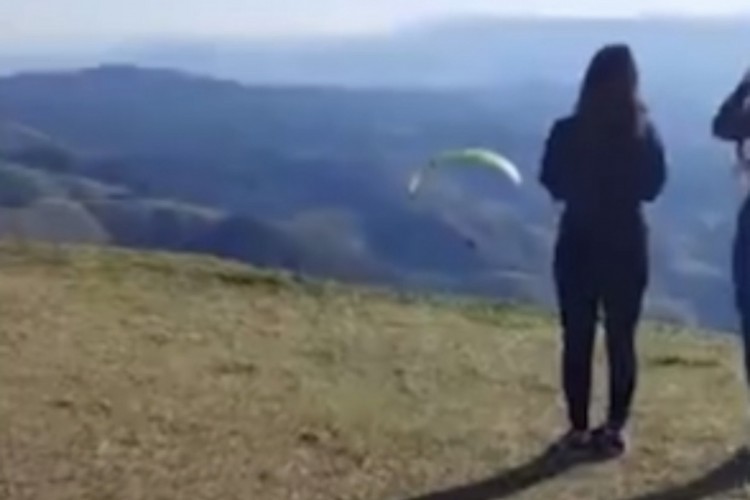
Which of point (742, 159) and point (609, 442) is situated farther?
point (609, 442)

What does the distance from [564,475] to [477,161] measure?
2.72 metres

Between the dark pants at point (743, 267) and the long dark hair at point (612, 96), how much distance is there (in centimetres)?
64

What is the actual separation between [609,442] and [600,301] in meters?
0.72

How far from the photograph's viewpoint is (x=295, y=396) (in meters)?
12.5

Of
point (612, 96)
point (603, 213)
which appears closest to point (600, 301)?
point (603, 213)

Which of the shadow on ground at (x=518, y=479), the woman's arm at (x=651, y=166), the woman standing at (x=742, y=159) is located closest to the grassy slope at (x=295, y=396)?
the shadow on ground at (x=518, y=479)

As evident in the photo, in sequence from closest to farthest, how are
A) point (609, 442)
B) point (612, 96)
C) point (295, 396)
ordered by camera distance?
point (612, 96), point (609, 442), point (295, 396)

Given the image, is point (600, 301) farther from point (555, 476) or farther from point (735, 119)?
point (735, 119)

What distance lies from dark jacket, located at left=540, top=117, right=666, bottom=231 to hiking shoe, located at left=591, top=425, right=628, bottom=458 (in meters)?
1.05

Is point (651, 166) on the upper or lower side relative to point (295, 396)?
upper

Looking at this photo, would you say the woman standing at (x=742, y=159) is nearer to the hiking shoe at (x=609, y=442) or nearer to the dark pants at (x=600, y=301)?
the dark pants at (x=600, y=301)

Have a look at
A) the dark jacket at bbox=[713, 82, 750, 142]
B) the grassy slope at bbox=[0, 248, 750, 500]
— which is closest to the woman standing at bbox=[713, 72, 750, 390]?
the dark jacket at bbox=[713, 82, 750, 142]

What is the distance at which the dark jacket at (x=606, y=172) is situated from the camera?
417 inches

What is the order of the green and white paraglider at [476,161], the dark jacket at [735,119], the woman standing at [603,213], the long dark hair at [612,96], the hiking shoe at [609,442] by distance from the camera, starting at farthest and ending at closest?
the green and white paraglider at [476,161]
the hiking shoe at [609,442]
the dark jacket at [735,119]
the woman standing at [603,213]
the long dark hair at [612,96]
